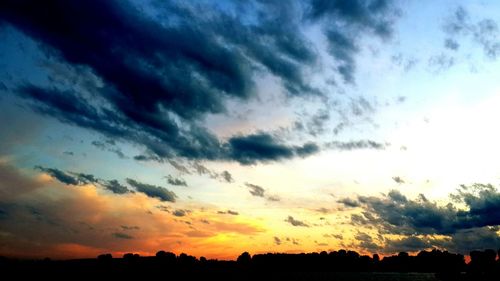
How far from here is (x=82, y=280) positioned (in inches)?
5969

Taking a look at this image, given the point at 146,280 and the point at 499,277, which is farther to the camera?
the point at 146,280

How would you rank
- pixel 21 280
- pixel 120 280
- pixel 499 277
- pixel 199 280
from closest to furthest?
1. pixel 499 277
2. pixel 21 280
3. pixel 120 280
4. pixel 199 280

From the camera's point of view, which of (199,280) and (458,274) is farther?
(199,280)

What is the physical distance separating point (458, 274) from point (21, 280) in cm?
14908

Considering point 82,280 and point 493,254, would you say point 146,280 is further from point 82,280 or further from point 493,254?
point 493,254

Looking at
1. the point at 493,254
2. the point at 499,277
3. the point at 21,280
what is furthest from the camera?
the point at 21,280

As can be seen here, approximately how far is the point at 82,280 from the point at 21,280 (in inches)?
842

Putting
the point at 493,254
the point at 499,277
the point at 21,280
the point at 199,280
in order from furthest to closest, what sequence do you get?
1. the point at 199,280
2. the point at 21,280
3. the point at 493,254
4. the point at 499,277

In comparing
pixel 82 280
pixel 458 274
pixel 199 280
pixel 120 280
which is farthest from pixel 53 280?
pixel 458 274

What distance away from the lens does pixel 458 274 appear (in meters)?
62.4

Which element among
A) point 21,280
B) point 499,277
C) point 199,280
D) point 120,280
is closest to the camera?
point 499,277

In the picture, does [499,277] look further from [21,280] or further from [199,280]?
[21,280]

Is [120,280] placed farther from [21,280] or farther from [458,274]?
[458,274]

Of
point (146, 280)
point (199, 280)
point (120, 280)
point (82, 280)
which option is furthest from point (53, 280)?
point (199, 280)
